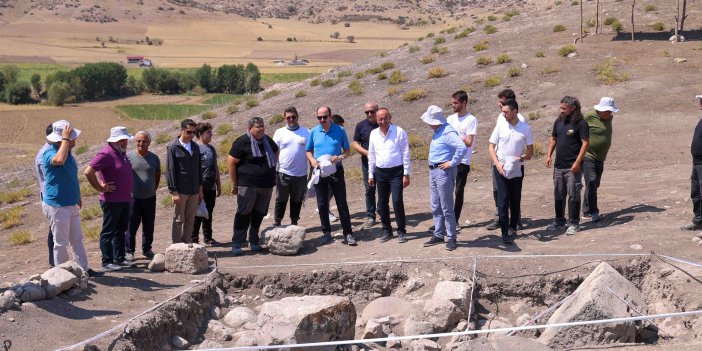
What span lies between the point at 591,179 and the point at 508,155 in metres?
1.60

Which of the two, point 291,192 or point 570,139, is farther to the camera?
point 291,192

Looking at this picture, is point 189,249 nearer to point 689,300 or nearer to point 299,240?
point 299,240

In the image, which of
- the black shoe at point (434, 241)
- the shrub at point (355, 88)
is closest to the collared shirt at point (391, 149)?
the black shoe at point (434, 241)

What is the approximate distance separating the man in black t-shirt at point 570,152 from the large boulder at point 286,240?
3.48 metres

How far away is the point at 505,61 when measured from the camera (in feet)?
90.9

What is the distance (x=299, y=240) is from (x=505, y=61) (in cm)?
1792

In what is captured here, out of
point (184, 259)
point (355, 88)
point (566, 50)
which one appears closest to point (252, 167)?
point (184, 259)

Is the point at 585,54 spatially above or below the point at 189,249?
above

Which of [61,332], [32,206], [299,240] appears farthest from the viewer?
[32,206]

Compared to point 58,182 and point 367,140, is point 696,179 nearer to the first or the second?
point 367,140

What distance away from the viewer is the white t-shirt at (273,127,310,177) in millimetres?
11570

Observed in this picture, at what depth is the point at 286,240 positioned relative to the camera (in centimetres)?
1139

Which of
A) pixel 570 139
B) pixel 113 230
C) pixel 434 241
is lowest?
pixel 434 241

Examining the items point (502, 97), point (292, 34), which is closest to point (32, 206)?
point (502, 97)
